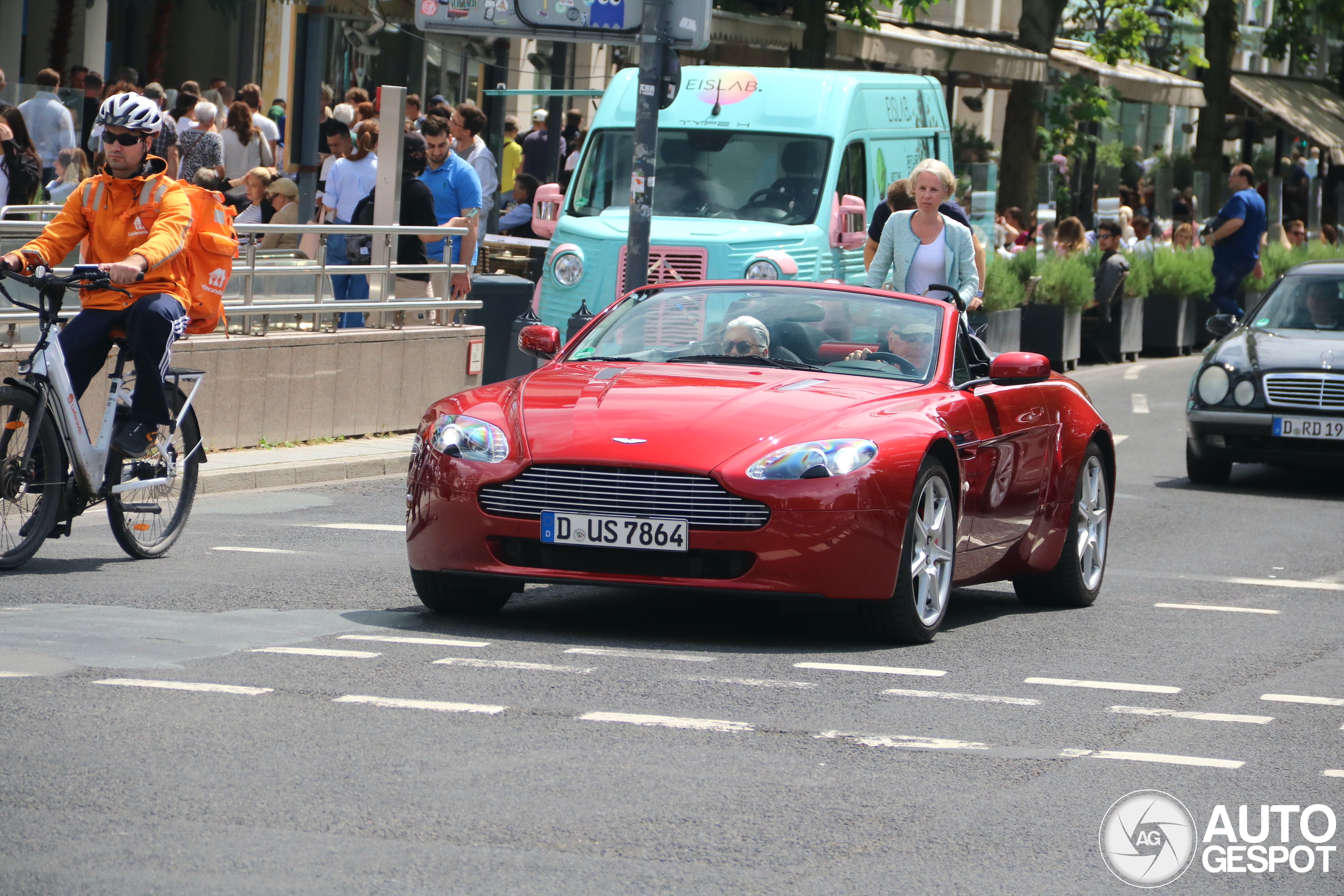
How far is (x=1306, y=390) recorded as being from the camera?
50.9 feet

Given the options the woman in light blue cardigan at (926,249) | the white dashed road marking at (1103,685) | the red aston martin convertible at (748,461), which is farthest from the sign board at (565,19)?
the white dashed road marking at (1103,685)

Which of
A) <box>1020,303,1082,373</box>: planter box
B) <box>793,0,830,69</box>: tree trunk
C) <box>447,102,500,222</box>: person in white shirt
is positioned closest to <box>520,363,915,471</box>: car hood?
<box>447,102,500,222</box>: person in white shirt

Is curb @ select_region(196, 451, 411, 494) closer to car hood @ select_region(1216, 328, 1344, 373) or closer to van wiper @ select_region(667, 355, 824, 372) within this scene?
van wiper @ select_region(667, 355, 824, 372)

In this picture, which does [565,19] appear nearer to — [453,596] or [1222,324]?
[1222,324]

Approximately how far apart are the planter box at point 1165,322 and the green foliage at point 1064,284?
3.07m

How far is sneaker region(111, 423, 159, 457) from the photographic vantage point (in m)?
9.41

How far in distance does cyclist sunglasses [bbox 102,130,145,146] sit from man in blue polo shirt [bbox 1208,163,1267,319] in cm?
1852

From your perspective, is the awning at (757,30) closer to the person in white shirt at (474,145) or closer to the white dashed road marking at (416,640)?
the person in white shirt at (474,145)

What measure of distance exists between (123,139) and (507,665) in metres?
3.21

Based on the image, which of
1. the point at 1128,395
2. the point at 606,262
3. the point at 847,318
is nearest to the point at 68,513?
the point at 847,318

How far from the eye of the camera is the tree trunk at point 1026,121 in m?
35.0

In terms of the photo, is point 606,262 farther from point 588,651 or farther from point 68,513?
point 588,651

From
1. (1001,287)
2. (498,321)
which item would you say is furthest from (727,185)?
(1001,287)

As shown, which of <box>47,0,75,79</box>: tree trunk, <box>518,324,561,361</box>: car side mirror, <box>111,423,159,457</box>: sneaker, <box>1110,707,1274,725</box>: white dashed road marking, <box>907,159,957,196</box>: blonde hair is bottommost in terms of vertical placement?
<box>1110,707,1274,725</box>: white dashed road marking
